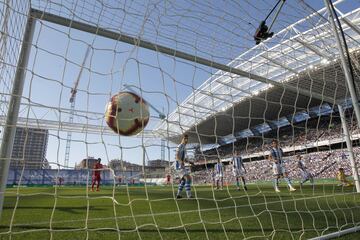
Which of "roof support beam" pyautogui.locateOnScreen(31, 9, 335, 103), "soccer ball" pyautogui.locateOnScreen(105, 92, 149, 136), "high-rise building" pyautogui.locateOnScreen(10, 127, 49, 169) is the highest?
"roof support beam" pyautogui.locateOnScreen(31, 9, 335, 103)

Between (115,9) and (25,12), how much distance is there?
993 millimetres

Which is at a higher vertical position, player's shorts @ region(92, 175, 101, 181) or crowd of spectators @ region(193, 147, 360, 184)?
crowd of spectators @ region(193, 147, 360, 184)

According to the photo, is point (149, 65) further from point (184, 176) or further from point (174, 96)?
point (184, 176)

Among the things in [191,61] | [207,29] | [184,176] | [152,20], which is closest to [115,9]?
[152,20]

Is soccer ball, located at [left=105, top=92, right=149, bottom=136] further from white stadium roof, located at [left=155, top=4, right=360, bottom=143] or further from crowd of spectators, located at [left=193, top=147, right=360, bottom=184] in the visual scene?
crowd of spectators, located at [left=193, top=147, right=360, bottom=184]

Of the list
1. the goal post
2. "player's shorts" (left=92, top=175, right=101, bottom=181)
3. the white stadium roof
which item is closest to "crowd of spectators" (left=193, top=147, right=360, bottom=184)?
the white stadium roof

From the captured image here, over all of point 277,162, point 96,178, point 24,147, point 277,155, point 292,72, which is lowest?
point 24,147

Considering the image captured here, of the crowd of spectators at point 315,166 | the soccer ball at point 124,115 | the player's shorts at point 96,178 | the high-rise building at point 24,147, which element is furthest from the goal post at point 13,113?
the crowd of spectators at point 315,166

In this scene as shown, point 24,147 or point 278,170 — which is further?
point 278,170

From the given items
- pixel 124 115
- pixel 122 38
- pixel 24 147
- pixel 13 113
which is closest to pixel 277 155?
pixel 124 115

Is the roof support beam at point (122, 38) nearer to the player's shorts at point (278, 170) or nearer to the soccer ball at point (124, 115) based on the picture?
the soccer ball at point (124, 115)

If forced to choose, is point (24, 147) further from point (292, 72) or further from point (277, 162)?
point (292, 72)

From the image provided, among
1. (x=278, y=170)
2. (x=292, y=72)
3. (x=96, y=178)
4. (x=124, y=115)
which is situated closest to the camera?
(x=124, y=115)

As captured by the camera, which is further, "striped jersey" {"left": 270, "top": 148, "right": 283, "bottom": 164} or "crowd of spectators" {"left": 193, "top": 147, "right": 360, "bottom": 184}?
"crowd of spectators" {"left": 193, "top": 147, "right": 360, "bottom": 184}
